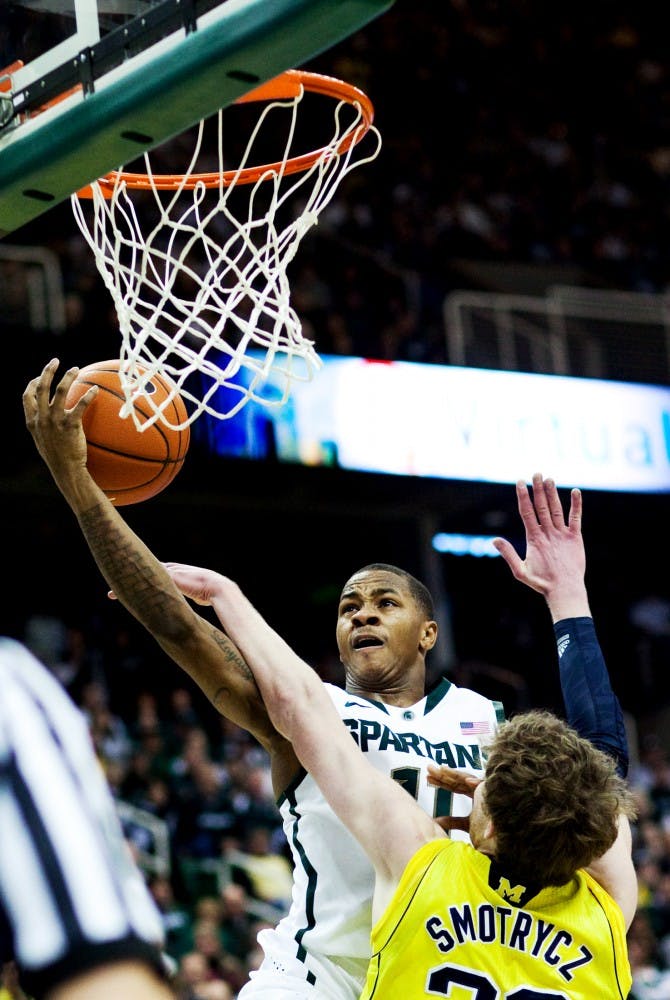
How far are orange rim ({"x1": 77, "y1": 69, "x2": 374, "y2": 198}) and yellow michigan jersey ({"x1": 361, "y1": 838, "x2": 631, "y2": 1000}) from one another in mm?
1730

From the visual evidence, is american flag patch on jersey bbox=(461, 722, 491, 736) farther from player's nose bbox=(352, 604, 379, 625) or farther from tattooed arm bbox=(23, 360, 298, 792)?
tattooed arm bbox=(23, 360, 298, 792)

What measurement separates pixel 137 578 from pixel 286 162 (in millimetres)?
1439

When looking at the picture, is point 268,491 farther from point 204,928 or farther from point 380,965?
point 380,965

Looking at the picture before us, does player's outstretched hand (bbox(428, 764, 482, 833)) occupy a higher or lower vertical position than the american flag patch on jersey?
lower

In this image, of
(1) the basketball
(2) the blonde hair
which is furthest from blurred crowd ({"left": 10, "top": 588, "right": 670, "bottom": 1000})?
(2) the blonde hair

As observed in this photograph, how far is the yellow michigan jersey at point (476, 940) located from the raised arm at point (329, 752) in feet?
0.22

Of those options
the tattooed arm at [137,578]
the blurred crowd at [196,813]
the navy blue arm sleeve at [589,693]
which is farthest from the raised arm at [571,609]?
the blurred crowd at [196,813]

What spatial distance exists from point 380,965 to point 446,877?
19 cm

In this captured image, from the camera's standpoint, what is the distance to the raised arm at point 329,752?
2.43m

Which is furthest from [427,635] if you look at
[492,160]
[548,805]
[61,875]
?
[492,160]

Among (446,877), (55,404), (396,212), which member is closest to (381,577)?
(55,404)

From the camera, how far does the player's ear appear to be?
346cm

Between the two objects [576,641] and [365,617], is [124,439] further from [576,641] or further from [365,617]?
[576,641]

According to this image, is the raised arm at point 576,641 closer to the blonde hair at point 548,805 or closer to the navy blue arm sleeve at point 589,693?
the navy blue arm sleeve at point 589,693
